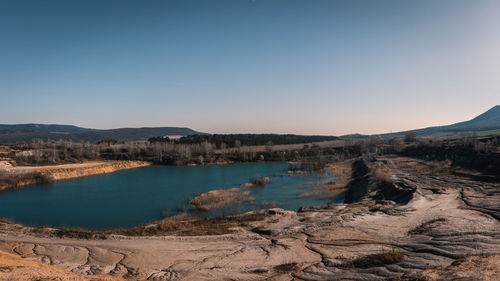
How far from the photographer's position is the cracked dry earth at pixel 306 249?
12.8 metres

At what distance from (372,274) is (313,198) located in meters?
29.1

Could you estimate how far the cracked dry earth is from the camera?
12766 millimetres

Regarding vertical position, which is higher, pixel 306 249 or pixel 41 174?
pixel 306 249

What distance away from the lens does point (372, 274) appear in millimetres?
12055

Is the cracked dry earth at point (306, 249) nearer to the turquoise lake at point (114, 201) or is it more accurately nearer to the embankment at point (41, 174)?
the turquoise lake at point (114, 201)

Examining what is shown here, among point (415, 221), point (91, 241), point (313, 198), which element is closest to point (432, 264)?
point (415, 221)

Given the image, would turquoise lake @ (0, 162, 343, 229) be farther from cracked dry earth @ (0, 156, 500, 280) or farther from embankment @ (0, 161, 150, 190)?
cracked dry earth @ (0, 156, 500, 280)

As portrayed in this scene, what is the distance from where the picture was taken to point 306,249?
16734mm

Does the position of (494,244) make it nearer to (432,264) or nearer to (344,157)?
(432,264)

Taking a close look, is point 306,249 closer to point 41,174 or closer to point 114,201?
point 114,201

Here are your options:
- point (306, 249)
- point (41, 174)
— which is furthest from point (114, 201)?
point (306, 249)

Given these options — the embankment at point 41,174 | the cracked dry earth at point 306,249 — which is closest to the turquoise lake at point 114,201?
the embankment at point 41,174

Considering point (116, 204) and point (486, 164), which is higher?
point (486, 164)

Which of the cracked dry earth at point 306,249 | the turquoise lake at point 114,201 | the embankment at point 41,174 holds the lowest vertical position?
the turquoise lake at point 114,201
